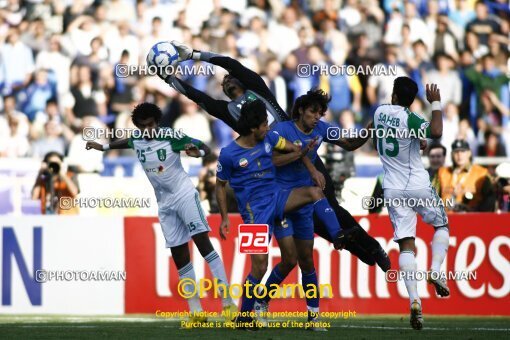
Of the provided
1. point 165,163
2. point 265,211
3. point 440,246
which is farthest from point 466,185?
point 265,211

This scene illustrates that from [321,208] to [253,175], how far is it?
1.17 meters

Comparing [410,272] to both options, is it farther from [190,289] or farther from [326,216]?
[190,289]

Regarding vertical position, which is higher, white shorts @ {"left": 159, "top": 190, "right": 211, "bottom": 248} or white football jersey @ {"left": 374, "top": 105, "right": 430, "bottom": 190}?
white football jersey @ {"left": 374, "top": 105, "right": 430, "bottom": 190}

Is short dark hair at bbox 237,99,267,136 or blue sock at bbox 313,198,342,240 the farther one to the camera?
blue sock at bbox 313,198,342,240

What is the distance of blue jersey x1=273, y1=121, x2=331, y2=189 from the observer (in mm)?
11969

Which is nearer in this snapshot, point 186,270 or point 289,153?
point 289,153

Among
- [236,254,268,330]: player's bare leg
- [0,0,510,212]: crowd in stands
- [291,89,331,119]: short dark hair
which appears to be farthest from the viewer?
[0,0,510,212]: crowd in stands

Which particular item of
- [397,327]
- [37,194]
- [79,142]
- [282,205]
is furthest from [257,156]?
[79,142]

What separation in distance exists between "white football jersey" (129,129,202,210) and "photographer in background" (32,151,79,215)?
4014 mm

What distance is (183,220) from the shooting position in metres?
12.6

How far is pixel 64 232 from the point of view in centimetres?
1579

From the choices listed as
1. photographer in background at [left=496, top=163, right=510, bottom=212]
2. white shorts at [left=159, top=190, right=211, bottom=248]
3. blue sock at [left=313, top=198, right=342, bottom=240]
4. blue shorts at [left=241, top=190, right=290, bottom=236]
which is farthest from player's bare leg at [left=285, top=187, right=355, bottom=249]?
photographer in background at [left=496, top=163, right=510, bottom=212]

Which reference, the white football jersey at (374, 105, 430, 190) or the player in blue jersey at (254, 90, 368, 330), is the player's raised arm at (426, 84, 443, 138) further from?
the player in blue jersey at (254, 90, 368, 330)

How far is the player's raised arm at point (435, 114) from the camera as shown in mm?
11359
